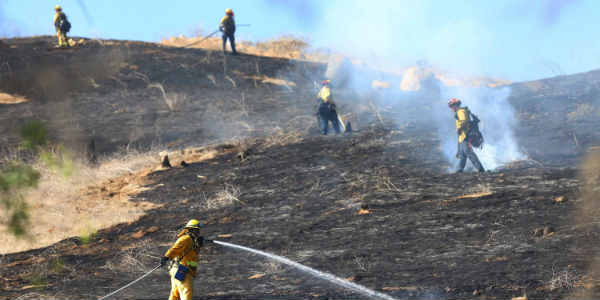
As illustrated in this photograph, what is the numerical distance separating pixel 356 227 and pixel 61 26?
17829 mm

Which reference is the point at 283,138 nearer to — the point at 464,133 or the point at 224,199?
the point at 224,199

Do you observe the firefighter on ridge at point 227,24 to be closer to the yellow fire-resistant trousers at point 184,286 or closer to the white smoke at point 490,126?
the white smoke at point 490,126

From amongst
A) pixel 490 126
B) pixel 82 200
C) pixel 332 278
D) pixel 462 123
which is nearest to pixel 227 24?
pixel 490 126

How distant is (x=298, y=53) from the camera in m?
28.8

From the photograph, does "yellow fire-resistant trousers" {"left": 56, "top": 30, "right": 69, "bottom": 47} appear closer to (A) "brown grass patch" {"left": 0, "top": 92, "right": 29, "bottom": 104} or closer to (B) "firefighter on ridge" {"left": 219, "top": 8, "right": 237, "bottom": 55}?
(A) "brown grass patch" {"left": 0, "top": 92, "right": 29, "bottom": 104}

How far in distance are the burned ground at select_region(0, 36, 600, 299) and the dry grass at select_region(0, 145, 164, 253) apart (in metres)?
0.49

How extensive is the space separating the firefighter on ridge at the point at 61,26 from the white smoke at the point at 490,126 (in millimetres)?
14064

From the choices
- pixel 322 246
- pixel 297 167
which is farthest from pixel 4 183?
pixel 322 246

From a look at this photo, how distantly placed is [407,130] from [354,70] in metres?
9.93

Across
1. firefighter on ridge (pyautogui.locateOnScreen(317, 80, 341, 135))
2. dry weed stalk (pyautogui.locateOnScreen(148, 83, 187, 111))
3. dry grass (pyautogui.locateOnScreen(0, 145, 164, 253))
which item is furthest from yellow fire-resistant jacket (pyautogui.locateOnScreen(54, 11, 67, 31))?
firefighter on ridge (pyautogui.locateOnScreen(317, 80, 341, 135))

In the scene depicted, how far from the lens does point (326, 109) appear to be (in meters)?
16.2

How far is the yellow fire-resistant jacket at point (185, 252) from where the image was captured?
711 centimetres

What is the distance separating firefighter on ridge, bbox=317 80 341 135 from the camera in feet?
52.4

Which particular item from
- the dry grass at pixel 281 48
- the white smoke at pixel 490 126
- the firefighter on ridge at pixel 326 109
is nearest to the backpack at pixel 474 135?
the white smoke at pixel 490 126
